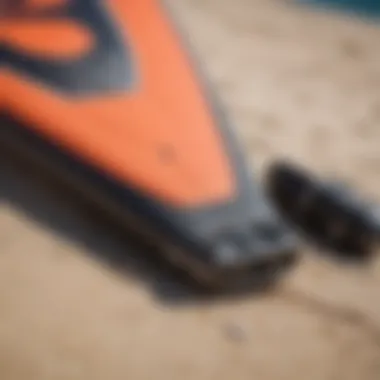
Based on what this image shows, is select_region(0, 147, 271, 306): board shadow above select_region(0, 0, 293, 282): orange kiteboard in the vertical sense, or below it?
below

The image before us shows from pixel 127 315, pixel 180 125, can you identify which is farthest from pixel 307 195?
pixel 127 315

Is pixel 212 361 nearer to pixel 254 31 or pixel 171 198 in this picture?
pixel 171 198

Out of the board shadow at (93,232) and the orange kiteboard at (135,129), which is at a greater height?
the orange kiteboard at (135,129)

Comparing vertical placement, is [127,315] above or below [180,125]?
below

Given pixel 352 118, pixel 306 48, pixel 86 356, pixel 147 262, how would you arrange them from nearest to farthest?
pixel 86 356 → pixel 147 262 → pixel 352 118 → pixel 306 48

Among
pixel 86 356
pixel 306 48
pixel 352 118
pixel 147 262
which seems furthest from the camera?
pixel 306 48

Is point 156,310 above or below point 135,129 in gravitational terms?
below

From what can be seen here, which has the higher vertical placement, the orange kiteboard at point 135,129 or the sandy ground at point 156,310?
the orange kiteboard at point 135,129

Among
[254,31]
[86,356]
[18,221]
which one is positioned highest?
[254,31]

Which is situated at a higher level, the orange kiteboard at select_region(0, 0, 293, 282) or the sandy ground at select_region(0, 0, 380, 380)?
the orange kiteboard at select_region(0, 0, 293, 282)

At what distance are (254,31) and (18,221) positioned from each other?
59 centimetres

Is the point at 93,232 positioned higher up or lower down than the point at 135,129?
lower down

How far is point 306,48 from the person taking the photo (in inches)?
54.2

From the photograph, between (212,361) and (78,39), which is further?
A: (78,39)
